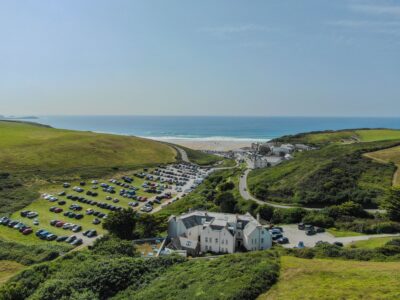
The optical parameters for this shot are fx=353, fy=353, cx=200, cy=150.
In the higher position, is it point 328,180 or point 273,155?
point 328,180

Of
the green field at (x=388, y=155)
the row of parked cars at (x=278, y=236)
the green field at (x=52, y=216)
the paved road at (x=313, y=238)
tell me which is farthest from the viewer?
the green field at (x=388, y=155)

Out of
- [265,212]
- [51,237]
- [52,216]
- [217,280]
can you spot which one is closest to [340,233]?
[265,212]

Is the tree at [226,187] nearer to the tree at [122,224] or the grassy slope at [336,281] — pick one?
the tree at [122,224]

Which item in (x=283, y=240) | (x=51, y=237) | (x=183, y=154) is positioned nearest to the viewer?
(x=283, y=240)

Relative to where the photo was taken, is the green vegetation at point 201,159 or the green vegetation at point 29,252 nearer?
the green vegetation at point 29,252

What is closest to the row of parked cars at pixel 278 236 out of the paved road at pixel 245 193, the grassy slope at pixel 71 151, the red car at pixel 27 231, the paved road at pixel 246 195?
the paved road at pixel 246 195

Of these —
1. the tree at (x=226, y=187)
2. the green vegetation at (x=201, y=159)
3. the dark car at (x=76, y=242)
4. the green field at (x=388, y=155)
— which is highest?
the green field at (x=388, y=155)

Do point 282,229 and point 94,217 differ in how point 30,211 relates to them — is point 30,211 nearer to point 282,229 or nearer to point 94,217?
point 94,217

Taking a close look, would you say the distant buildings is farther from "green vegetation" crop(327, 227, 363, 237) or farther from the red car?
the red car

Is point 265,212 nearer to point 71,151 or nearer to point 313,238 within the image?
point 313,238
